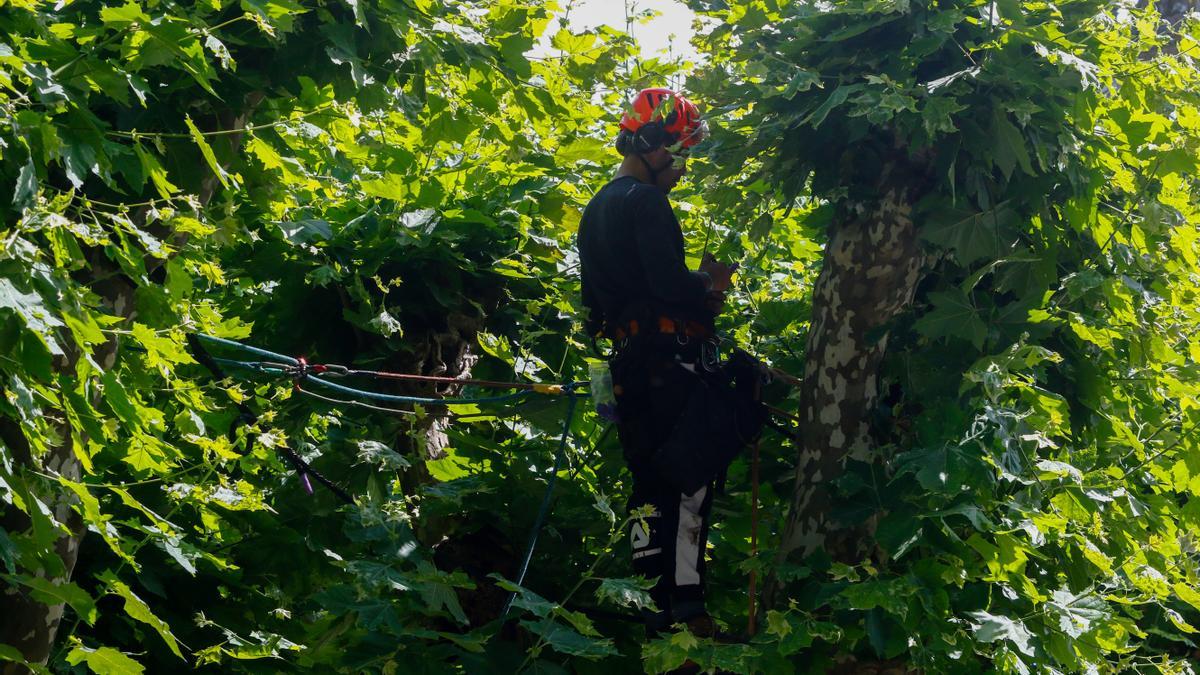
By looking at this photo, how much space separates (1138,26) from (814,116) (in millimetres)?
1041

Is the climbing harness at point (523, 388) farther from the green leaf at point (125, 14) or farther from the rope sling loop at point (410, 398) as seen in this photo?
the green leaf at point (125, 14)

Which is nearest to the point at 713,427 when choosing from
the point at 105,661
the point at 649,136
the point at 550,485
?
the point at 550,485

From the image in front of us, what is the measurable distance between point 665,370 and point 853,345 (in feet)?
2.19

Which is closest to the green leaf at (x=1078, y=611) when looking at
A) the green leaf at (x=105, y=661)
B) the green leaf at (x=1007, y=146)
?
the green leaf at (x=1007, y=146)

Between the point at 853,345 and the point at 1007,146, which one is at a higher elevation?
the point at 1007,146

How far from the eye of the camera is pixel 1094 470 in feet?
14.6

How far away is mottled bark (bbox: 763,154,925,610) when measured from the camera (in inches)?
187

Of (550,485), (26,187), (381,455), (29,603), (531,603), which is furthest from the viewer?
(550,485)

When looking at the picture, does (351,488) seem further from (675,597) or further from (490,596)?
(675,597)

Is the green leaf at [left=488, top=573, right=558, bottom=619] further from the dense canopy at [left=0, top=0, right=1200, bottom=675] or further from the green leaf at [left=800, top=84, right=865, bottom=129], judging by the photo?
the green leaf at [left=800, top=84, right=865, bottom=129]

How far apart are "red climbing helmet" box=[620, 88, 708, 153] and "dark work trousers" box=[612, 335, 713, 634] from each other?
760 millimetres

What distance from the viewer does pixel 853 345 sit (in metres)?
4.80

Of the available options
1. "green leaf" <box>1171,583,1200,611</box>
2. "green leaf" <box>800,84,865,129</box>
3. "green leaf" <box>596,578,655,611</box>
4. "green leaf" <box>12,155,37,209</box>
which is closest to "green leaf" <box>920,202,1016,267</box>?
"green leaf" <box>800,84,865,129</box>

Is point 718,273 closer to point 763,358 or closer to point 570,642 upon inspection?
point 763,358
